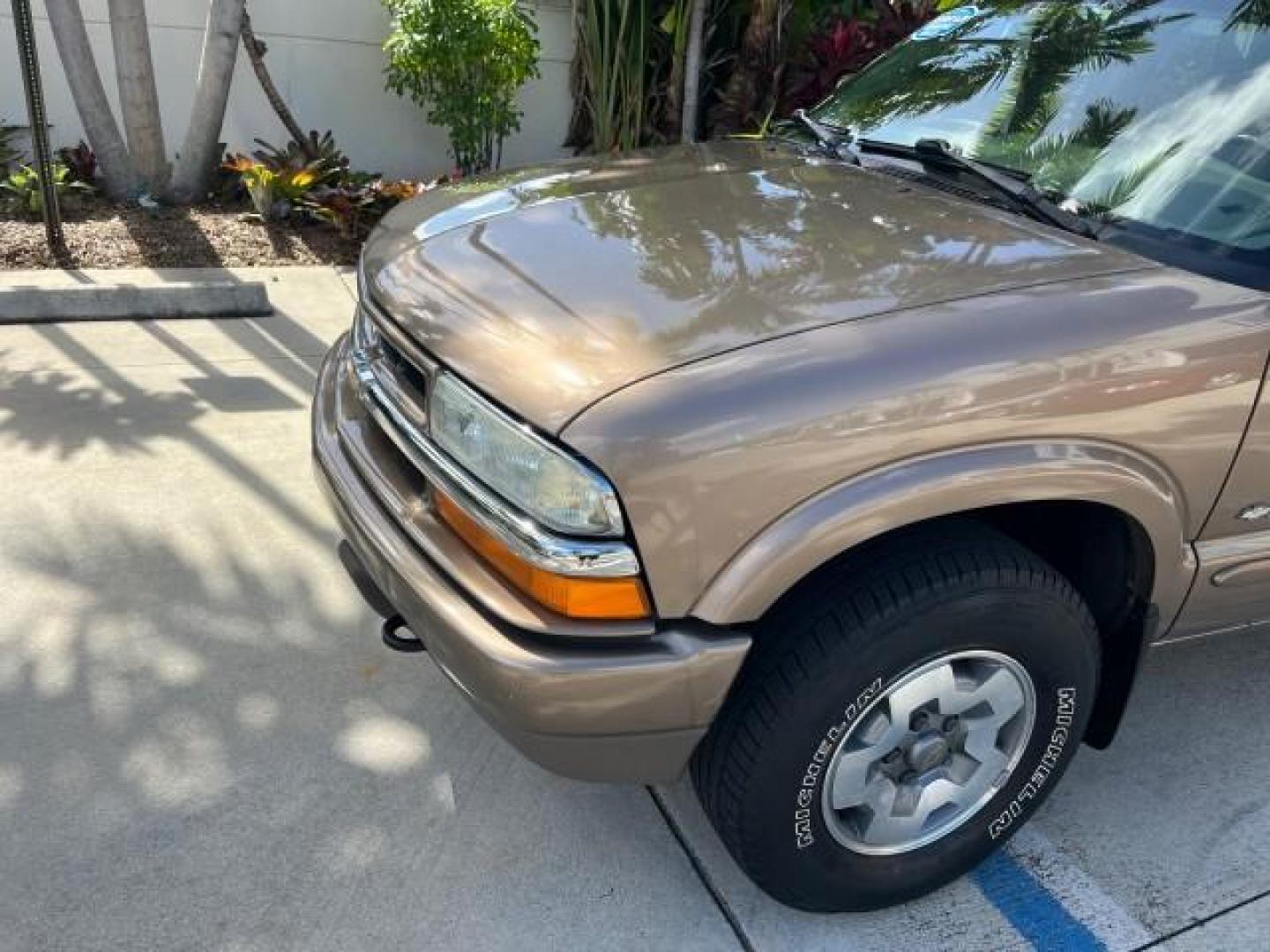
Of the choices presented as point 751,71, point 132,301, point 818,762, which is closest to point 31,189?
point 132,301

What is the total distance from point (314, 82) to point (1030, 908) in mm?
6875

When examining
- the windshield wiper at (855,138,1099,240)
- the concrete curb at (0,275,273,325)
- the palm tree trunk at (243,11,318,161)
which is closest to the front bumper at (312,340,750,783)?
Result: the windshield wiper at (855,138,1099,240)

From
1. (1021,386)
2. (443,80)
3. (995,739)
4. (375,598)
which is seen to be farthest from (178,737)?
(443,80)

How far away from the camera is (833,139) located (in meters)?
3.21

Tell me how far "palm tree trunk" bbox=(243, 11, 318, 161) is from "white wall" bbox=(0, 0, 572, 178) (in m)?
0.22

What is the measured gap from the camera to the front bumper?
1.87 m

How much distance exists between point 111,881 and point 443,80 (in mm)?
5483

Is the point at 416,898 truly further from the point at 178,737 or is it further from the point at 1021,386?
the point at 1021,386

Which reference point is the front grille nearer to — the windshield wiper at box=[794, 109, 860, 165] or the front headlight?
the front headlight

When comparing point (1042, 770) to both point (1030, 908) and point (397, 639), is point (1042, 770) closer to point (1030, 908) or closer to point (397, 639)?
point (1030, 908)

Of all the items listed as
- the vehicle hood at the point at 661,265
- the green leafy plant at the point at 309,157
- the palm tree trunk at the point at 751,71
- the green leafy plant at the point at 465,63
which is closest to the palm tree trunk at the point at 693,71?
the palm tree trunk at the point at 751,71

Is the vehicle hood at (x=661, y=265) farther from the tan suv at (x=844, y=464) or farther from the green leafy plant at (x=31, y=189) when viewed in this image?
the green leafy plant at (x=31, y=189)

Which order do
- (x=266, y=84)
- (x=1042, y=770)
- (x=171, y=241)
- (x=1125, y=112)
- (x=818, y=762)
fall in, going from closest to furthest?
1. (x=818, y=762)
2. (x=1042, y=770)
3. (x=1125, y=112)
4. (x=171, y=241)
5. (x=266, y=84)

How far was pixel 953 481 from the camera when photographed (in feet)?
6.27
